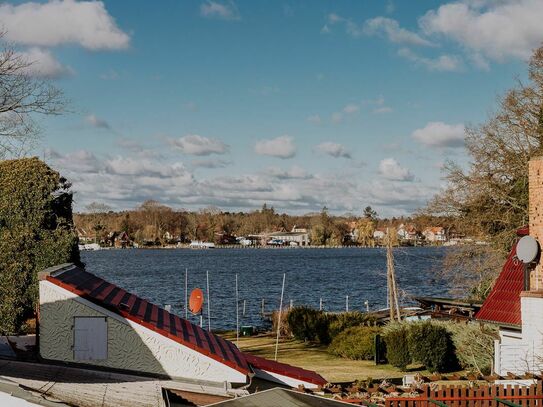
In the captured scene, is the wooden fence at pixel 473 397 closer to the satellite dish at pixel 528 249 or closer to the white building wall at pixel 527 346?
the white building wall at pixel 527 346

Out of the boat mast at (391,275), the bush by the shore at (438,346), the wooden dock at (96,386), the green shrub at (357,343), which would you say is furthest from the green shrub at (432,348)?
the wooden dock at (96,386)

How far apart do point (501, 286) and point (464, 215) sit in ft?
60.3

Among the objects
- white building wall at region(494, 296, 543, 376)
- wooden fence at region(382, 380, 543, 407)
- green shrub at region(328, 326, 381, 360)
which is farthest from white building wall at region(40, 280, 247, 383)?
green shrub at region(328, 326, 381, 360)

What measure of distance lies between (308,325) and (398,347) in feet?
31.3

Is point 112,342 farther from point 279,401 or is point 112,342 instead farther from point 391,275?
point 391,275

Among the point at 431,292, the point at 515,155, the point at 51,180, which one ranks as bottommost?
the point at 431,292

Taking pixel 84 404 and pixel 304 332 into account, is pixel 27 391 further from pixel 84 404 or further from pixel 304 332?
pixel 304 332

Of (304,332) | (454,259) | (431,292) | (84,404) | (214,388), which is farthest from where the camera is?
(431,292)

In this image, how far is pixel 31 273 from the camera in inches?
1047

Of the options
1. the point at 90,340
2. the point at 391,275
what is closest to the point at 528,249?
the point at 90,340

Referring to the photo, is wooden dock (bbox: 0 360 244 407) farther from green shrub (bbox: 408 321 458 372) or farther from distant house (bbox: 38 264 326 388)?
green shrub (bbox: 408 321 458 372)

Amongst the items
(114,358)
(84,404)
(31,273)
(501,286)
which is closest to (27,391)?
(84,404)

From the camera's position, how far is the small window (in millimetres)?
14766

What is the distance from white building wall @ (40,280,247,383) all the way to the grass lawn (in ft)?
32.0
